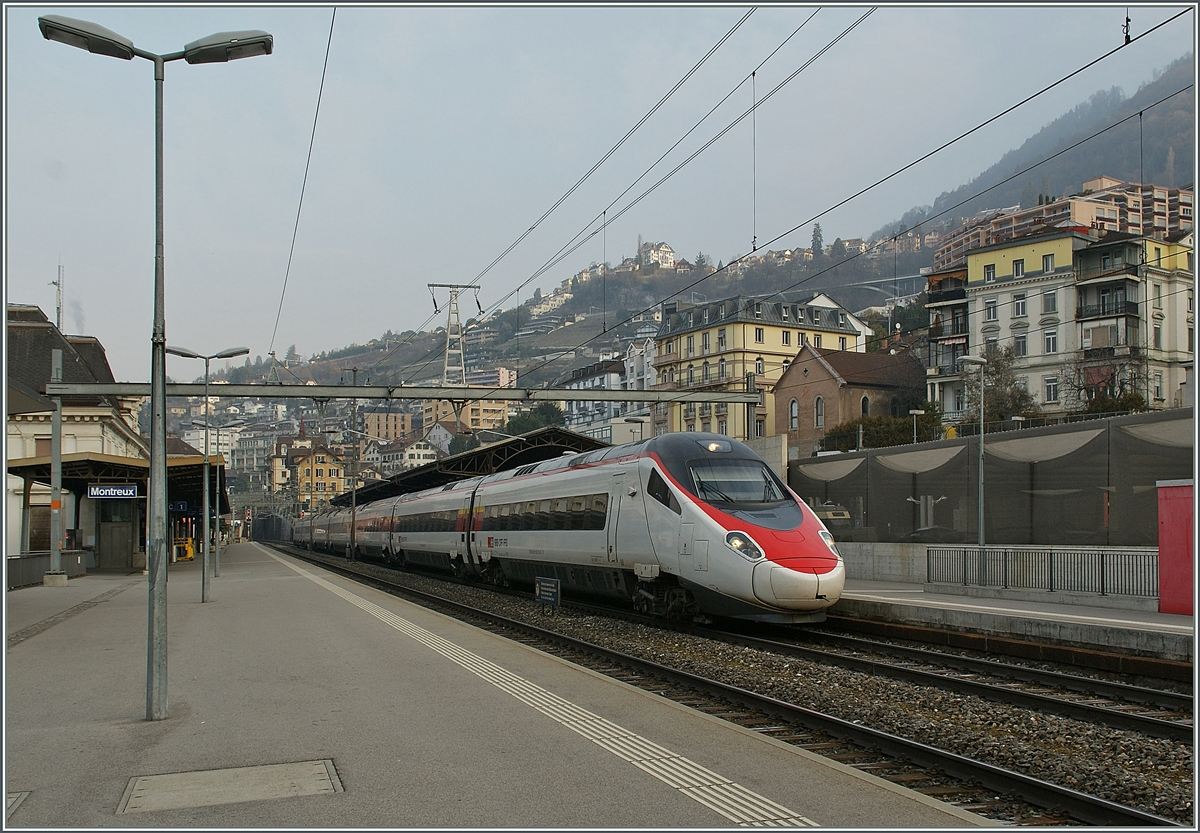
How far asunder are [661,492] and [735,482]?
1268 millimetres

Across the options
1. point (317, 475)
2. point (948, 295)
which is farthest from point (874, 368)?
point (317, 475)

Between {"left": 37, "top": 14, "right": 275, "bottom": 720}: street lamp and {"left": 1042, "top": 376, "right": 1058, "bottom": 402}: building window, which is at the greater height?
{"left": 1042, "top": 376, "right": 1058, "bottom": 402}: building window

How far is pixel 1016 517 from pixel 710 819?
19.1 metres

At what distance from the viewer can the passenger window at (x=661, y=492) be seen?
1636 cm

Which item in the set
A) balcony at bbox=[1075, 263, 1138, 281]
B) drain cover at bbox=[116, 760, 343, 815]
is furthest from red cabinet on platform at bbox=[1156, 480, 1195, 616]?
balcony at bbox=[1075, 263, 1138, 281]

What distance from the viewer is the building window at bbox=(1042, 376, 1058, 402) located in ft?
191

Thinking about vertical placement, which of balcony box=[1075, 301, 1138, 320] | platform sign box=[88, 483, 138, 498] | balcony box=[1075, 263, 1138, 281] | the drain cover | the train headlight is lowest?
the drain cover

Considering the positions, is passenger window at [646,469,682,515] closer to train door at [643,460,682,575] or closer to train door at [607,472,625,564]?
train door at [643,460,682,575]

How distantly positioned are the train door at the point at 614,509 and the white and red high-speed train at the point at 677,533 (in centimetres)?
2

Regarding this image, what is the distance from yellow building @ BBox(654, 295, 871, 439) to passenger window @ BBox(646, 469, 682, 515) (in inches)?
1848

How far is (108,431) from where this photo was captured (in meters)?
58.0

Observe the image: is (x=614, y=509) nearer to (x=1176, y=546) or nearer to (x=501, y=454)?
(x=1176, y=546)

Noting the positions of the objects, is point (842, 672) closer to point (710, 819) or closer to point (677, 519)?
point (677, 519)

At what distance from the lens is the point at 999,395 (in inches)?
2005
